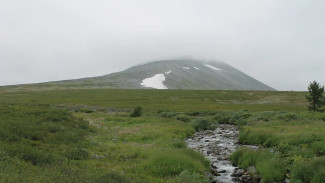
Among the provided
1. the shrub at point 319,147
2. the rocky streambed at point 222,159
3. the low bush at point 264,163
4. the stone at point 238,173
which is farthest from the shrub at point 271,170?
the shrub at point 319,147

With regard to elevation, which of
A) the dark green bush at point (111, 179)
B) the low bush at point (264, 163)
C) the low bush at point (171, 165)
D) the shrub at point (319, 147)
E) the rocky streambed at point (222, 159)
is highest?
the dark green bush at point (111, 179)

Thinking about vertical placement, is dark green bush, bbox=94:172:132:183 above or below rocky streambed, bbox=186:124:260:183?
above

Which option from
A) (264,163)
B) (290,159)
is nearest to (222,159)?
(264,163)

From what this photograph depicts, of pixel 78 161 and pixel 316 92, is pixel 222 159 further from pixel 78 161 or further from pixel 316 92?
pixel 316 92

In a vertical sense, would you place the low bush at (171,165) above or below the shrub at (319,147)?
below

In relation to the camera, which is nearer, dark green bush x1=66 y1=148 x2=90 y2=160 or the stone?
dark green bush x1=66 y1=148 x2=90 y2=160

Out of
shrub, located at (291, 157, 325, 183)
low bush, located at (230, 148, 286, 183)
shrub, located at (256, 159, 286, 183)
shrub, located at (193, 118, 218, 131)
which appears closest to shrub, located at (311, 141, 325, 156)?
low bush, located at (230, 148, 286, 183)

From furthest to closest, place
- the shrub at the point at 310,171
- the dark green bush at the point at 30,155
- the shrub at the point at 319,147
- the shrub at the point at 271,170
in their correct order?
1. the shrub at the point at 319,147
2. the shrub at the point at 271,170
3. the dark green bush at the point at 30,155
4. the shrub at the point at 310,171

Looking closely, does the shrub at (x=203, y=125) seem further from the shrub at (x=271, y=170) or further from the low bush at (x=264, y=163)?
the shrub at (x=271, y=170)

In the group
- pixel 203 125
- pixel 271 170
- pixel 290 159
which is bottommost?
pixel 203 125

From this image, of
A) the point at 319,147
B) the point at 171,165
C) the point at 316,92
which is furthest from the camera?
the point at 316,92

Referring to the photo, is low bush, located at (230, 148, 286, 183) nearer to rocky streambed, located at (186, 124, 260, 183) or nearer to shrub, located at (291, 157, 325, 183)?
rocky streambed, located at (186, 124, 260, 183)

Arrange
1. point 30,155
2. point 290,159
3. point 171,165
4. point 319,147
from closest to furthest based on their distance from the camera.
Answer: point 30,155
point 171,165
point 290,159
point 319,147

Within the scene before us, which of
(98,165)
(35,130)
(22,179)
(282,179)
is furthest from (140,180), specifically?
(35,130)
